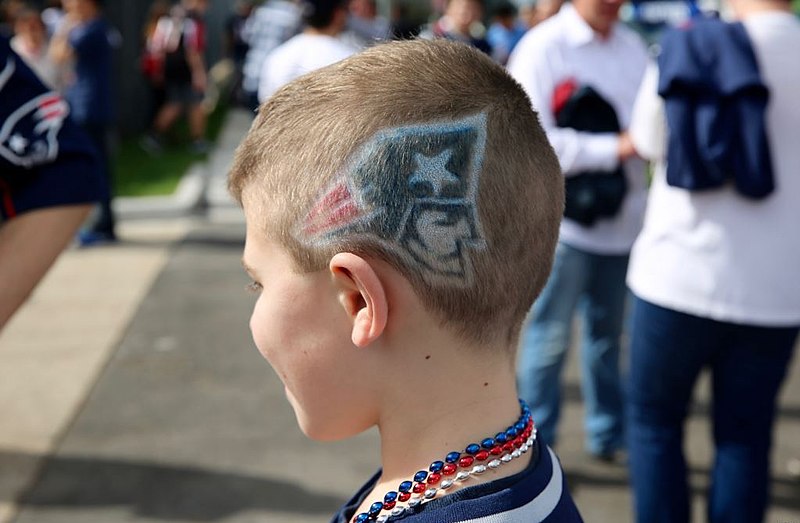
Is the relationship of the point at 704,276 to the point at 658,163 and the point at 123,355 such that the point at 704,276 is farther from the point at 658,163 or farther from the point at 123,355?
the point at 123,355

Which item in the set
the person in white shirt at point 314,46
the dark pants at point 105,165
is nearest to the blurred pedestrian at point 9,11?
the dark pants at point 105,165

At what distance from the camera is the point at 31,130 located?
1.87 m

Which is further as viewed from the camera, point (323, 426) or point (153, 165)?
point (153, 165)

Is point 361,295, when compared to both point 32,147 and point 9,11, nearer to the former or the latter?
point 32,147

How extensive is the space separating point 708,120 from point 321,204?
1.72 metres

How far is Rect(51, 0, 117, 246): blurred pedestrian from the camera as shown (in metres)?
7.26

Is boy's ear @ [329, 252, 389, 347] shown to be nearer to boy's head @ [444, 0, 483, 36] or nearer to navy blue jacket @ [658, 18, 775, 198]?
navy blue jacket @ [658, 18, 775, 198]

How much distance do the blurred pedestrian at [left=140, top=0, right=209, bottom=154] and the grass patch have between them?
8.6 inches

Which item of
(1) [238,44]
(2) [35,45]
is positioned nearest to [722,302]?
(2) [35,45]

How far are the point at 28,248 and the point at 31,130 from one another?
0.24 m

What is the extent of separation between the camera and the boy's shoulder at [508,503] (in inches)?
43.7

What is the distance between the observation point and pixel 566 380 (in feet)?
15.9

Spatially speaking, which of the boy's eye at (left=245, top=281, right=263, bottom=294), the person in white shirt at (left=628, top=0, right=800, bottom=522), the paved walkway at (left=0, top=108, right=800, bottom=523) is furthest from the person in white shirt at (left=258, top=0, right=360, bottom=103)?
the boy's eye at (left=245, top=281, right=263, bottom=294)

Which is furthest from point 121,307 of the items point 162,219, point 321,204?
point 321,204
